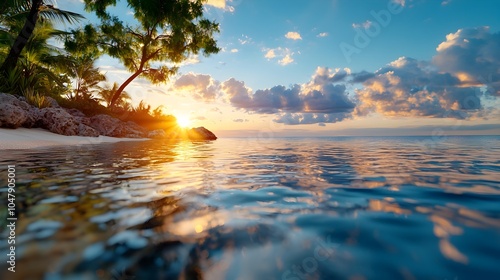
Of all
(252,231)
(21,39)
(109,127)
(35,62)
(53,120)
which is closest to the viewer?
(252,231)

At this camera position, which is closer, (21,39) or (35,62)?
(21,39)

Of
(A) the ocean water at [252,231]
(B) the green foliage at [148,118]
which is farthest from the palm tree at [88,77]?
(A) the ocean water at [252,231]

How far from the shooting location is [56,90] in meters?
22.2

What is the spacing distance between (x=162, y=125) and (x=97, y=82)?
1173 centimetres

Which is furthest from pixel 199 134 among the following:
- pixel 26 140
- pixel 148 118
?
pixel 26 140

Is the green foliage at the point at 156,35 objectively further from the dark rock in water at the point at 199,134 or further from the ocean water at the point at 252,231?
the ocean water at the point at 252,231

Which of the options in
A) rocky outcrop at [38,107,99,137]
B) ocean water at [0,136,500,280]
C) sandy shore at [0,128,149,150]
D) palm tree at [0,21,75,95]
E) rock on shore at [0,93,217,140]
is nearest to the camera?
ocean water at [0,136,500,280]

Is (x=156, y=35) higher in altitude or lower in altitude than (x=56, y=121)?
higher

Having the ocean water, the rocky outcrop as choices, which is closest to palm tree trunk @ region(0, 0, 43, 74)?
the rocky outcrop

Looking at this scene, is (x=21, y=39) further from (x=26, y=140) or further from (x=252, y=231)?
(x=252, y=231)

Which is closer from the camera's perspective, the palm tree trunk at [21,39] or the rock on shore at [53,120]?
the rock on shore at [53,120]

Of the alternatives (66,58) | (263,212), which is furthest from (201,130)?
(263,212)

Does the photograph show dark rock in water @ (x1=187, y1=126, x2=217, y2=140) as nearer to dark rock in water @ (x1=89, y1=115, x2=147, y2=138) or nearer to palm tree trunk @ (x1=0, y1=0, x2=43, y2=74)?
dark rock in water @ (x1=89, y1=115, x2=147, y2=138)

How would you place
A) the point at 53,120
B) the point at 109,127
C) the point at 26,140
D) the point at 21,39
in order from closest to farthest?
1. the point at 26,140
2. the point at 53,120
3. the point at 21,39
4. the point at 109,127
